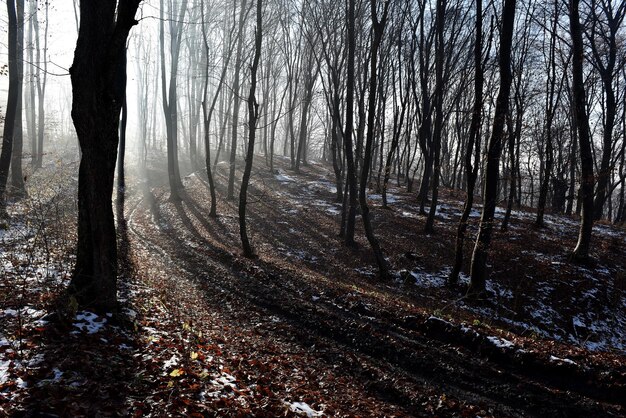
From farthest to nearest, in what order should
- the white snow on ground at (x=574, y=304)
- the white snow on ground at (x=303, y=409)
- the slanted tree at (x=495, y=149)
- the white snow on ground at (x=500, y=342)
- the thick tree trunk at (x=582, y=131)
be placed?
the thick tree trunk at (x=582, y=131), the white snow on ground at (x=574, y=304), the slanted tree at (x=495, y=149), the white snow on ground at (x=500, y=342), the white snow on ground at (x=303, y=409)

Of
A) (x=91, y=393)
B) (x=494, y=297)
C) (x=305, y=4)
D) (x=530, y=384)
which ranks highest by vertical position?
(x=305, y=4)

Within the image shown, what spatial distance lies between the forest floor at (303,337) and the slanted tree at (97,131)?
0.48 metres

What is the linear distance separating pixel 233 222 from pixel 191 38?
22753 millimetres

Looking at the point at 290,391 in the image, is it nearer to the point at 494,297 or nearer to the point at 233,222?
the point at 494,297

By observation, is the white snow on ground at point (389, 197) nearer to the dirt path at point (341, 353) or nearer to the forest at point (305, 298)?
the forest at point (305, 298)

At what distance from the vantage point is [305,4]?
66.6ft

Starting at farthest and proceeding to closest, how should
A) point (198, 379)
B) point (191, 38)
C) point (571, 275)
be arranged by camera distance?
point (191, 38) → point (571, 275) → point (198, 379)

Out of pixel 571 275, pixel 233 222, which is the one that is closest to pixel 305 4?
pixel 233 222

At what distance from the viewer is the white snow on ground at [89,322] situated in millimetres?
5187

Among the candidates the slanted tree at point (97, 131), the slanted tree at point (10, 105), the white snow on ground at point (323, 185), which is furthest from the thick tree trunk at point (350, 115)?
the slanted tree at point (10, 105)

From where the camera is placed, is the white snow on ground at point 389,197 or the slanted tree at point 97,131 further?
the white snow on ground at point 389,197

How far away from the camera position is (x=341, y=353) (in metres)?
6.56

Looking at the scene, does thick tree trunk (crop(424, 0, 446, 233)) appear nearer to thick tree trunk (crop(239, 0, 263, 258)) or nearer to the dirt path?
the dirt path

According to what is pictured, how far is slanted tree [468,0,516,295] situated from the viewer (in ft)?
34.0
